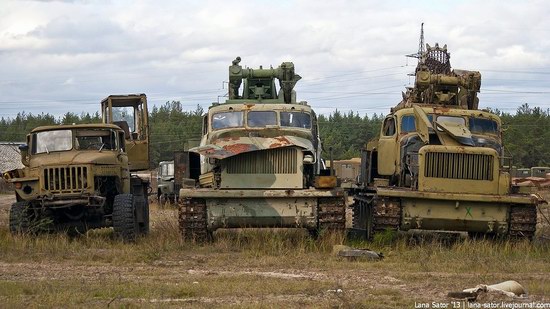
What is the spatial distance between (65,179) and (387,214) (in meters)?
5.62

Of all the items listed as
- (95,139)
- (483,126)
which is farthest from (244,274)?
(483,126)

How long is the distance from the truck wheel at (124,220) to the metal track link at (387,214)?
4.23 meters

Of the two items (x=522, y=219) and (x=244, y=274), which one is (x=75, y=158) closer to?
(x=244, y=274)

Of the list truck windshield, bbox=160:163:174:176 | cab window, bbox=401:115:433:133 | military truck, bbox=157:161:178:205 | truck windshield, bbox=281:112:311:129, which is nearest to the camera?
truck windshield, bbox=281:112:311:129

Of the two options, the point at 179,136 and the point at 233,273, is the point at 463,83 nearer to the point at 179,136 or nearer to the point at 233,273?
the point at 233,273

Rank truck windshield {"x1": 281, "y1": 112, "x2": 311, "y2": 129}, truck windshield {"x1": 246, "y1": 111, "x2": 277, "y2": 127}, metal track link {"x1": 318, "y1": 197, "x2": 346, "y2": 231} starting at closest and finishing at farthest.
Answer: metal track link {"x1": 318, "y1": 197, "x2": 346, "y2": 231} < truck windshield {"x1": 246, "y1": 111, "x2": 277, "y2": 127} < truck windshield {"x1": 281, "y1": 112, "x2": 311, "y2": 129}

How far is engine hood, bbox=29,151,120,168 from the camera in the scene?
650 inches

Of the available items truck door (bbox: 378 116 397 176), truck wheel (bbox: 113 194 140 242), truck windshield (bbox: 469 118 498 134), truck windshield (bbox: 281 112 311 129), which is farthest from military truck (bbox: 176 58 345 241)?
truck windshield (bbox: 469 118 498 134)

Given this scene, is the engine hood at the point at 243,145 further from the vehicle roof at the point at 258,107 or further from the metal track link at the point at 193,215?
the vehicle roof at the point at 258,107

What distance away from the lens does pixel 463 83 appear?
19156 mm

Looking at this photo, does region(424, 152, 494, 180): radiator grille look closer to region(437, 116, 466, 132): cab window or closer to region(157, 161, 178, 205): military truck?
region(437, 116, 466, 132): cab window

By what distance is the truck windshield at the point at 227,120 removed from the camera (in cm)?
1753

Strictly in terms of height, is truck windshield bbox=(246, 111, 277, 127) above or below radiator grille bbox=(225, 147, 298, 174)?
above

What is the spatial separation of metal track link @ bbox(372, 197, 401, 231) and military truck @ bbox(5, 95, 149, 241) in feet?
14.0
